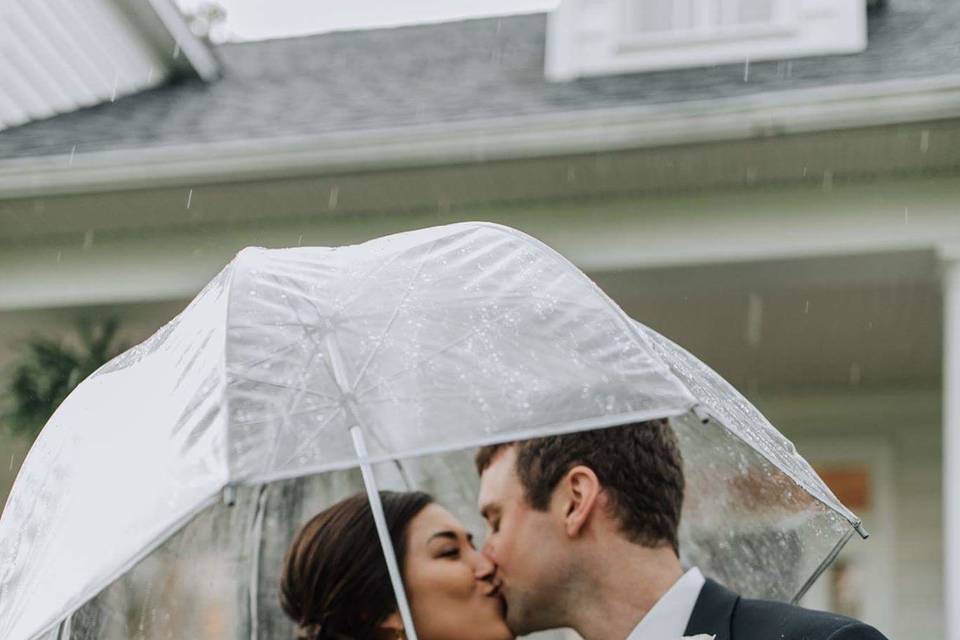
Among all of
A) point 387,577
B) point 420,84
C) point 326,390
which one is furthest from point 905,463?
point 326,390

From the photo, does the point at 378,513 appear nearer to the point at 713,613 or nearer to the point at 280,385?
the point at 280,385

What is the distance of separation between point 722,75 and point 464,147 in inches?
72.4

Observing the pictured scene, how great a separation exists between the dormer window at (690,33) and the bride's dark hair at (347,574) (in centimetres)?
520

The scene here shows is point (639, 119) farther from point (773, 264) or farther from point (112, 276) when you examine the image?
point (112, 276)

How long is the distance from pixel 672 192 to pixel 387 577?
389 cm

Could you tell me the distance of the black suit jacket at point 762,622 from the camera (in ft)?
7.64

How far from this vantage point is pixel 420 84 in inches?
330

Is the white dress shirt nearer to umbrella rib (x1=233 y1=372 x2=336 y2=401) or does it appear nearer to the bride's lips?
the bride's lips

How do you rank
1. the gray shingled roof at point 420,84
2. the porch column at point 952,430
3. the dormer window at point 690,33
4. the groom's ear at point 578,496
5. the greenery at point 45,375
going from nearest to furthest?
the groom's ear at point 578,496 → the porch column at point 952,430 → the greenery at point 45,375 → the gray shingled roof at point 420,84 → the dormer window at point 690,33

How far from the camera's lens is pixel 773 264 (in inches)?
261

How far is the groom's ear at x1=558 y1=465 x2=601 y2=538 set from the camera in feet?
8.85

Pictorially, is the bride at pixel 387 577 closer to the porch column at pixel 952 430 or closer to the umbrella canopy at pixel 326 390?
the umbrella canopy at pixel 326 390

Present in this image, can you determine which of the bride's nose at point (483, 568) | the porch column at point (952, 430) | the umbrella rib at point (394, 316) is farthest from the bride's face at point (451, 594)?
the porch column at point (952, 430)

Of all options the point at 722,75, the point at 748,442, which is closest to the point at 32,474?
the point at 748,442
